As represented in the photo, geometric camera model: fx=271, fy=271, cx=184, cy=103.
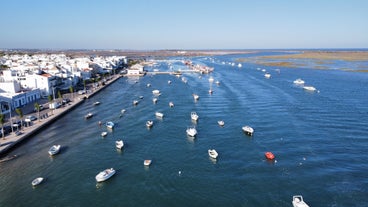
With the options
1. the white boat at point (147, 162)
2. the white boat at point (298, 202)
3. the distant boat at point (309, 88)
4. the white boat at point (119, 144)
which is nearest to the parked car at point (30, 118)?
the white boat at point (119, 144)

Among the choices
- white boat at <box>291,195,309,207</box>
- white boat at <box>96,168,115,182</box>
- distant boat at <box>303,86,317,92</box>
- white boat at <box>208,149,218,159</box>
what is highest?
distant boat at <box>303,86,317,92</box>

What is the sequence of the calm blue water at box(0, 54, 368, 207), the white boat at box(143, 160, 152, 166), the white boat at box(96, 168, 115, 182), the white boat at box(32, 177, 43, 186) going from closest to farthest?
the calm blue water at box(0, 54, 368, 207) < the white boat at box(32, 177, 43, 186) < the white boat at box(96, 168, 115, 182) < the white boat at box(143, 160, 152, 166)

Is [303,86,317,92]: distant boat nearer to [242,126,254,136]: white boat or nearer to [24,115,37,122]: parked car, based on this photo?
[242,126,254,136]: white boat

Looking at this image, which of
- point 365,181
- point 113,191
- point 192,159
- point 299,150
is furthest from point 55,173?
point 365,181

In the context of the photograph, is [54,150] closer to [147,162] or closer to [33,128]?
[33,128]

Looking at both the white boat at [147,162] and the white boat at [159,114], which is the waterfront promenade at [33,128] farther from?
the white boat at [159,114]

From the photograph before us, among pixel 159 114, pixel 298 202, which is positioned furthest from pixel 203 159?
pixel 159 114

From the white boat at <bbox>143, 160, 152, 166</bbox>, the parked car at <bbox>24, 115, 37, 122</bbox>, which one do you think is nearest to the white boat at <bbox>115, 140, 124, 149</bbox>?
the white boat at <bbox>143, 160, 152, 166</bbox>
